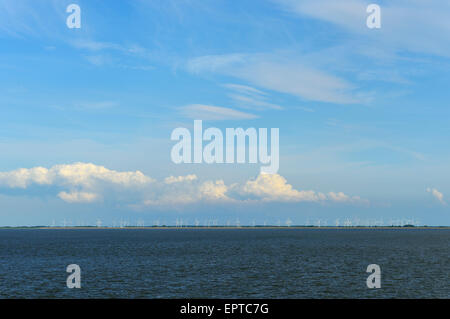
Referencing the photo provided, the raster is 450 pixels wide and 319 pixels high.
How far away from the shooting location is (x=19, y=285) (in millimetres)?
71750

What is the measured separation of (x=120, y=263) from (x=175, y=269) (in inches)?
832

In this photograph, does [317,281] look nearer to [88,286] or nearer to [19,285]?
[88,286]
